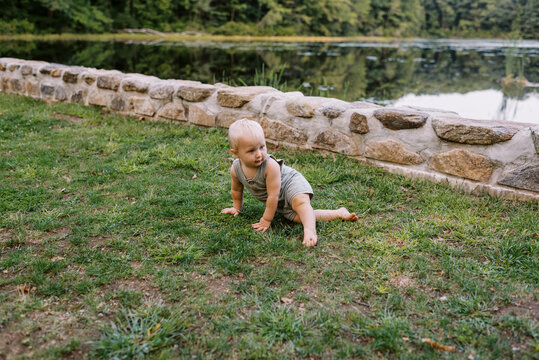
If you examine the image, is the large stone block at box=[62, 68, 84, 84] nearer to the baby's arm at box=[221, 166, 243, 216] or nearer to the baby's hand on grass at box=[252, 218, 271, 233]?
the baby's arm at box=[221, 166, 243, 216]

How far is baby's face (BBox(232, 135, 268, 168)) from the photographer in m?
2.54

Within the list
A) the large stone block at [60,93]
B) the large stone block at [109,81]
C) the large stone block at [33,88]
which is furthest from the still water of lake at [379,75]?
the large stone block at [33,88]

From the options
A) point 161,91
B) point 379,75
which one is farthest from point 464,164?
point 379,75

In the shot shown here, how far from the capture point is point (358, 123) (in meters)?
3.76

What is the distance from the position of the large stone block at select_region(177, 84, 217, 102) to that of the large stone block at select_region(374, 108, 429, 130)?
215cm

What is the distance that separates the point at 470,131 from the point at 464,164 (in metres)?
0.28

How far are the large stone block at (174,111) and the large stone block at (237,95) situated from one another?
1.98ft

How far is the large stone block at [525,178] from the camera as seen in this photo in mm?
3016

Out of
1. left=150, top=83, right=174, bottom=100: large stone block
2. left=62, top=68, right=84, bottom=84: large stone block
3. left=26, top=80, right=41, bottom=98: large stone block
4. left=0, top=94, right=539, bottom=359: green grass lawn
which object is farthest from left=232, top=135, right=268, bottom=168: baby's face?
left=26, top=80, right=41, bottom=98: large stone block

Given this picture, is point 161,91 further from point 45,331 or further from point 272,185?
point 45,331

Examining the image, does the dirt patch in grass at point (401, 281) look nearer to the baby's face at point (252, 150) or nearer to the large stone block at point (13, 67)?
the baby's face at point (252, 150)

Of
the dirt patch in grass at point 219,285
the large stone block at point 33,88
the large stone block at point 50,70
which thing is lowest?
the dirt patch in grass at point 219,285

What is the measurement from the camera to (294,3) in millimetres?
35656

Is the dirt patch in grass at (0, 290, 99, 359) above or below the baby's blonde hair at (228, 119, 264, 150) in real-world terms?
below
